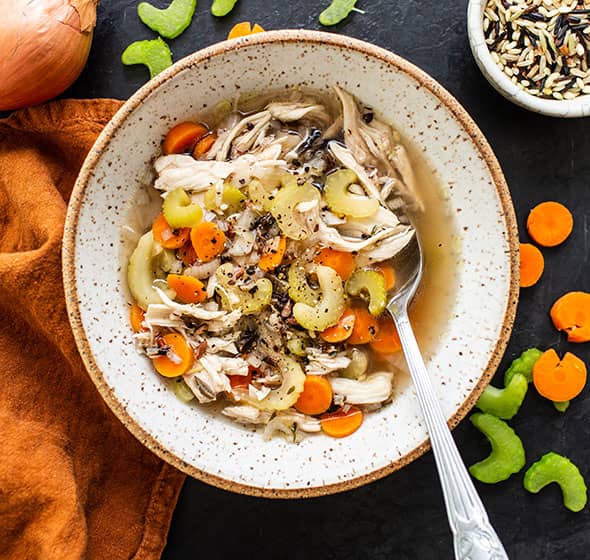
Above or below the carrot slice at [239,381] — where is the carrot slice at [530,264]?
below

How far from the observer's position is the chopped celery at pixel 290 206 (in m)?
2.18

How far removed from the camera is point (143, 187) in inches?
90.7

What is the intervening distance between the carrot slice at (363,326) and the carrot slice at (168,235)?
563mm

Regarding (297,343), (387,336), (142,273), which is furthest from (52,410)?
(387,336)

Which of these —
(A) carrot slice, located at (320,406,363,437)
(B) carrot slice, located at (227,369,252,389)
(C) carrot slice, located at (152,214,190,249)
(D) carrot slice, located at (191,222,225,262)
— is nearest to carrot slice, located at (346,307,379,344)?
(A) carrot slice, located at (320,406,363,437)

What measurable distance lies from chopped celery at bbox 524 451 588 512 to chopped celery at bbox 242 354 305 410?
35.5 inches

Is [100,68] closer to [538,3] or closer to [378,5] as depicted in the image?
[378,5]

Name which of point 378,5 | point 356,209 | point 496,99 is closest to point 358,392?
point 356,209

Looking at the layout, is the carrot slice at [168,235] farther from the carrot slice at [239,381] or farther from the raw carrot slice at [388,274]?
the raw carrot slice at [388,274]

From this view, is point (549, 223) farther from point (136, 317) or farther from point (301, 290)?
point (136, 317)

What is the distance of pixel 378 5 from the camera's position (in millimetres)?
2494

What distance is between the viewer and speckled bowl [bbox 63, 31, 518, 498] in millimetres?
2104

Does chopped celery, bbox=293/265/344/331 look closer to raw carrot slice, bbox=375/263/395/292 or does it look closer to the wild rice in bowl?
raw carrot slice, bbox=375/263/395/292

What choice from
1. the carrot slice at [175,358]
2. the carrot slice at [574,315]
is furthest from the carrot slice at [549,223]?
the carrot slice at [175,358]
